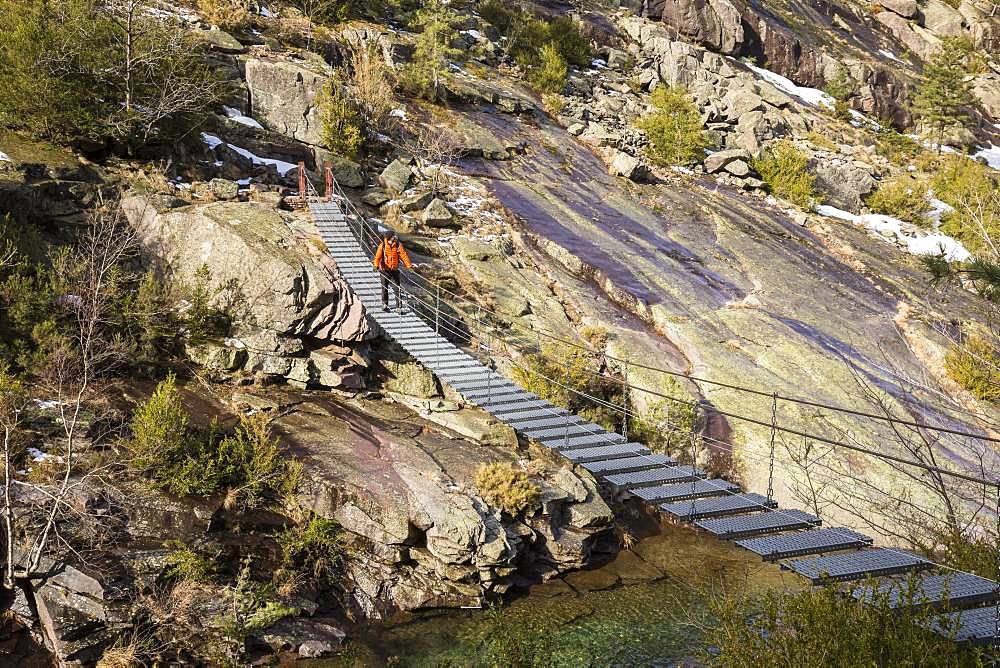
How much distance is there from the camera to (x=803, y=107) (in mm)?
38094

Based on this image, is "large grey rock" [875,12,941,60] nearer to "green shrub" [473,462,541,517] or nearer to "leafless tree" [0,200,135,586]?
"green shrub" [473,462,541,517]

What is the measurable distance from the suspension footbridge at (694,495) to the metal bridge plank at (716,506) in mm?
12

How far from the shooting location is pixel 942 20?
5416cm

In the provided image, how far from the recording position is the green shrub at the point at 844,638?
5316 millimetres

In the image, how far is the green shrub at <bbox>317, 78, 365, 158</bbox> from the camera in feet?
69.2

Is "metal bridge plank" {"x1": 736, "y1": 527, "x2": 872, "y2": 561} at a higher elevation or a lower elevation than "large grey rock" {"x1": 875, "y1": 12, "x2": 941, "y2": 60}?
lower

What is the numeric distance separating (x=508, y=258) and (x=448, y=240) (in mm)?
1784

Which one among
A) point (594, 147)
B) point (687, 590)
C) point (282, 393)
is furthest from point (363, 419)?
point (594, 147)

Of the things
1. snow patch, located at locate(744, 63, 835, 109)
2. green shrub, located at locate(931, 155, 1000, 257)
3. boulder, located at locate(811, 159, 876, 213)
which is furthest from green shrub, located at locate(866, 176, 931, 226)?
snow patch, located at locate(744, 63, 835, 109)

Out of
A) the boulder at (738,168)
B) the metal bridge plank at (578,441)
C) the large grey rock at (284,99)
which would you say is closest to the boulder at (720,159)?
the boulder at (738,168)

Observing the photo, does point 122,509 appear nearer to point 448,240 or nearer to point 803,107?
point 448,240

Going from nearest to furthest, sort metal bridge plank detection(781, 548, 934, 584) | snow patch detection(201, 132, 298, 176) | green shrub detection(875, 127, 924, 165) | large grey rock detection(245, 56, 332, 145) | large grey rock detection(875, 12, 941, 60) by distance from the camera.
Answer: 1. metal bridge plank detection(781, 548, 934, 584)
2. snow patch detection(201, 132, 298, 176)
3. large grey rock detection(245, 56, 332, 145)
4. green shrub detection(875, 127, 924, 165)
5. large grey rock detection(875, 12, 941, 60)

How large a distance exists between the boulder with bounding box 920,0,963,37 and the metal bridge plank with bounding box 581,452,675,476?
59971 mm

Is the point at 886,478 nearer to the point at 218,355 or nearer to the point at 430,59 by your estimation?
the point at 218,355
